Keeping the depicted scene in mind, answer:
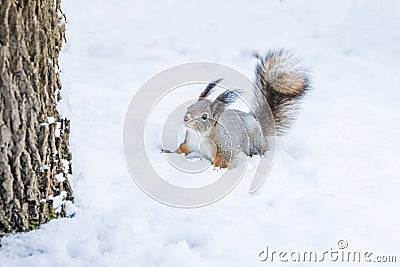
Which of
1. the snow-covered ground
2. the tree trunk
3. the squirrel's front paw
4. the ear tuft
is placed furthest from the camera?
the squirrel's front paw

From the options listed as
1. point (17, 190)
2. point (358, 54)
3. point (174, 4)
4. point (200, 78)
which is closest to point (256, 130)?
point (200, 78)

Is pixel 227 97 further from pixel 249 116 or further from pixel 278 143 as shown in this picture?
pixel 278 143

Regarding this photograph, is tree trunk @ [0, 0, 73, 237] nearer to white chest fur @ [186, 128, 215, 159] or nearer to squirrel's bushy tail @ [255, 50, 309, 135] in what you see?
white chest fur @ [186, 128, 215, 159]

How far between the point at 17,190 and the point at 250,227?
80cm

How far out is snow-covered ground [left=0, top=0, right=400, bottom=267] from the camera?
1669mm

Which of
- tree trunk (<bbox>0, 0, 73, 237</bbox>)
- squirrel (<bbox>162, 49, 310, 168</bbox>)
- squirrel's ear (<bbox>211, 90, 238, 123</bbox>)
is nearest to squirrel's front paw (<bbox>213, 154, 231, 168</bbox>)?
squirrel (<bbox>162, 49, 310, 168</bbox>)

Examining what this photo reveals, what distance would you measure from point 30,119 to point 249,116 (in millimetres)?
1242

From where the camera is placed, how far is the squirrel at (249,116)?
2271 mm

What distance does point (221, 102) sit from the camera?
2.23 meters

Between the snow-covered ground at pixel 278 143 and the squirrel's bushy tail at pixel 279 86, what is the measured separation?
0.15 metres

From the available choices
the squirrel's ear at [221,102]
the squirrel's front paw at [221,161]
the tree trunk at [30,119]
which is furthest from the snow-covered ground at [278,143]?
the squirrel's ear at [221,102]

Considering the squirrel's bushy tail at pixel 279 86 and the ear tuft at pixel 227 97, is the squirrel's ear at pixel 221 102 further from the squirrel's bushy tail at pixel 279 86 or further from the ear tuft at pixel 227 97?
the squirrel's bushy tail at pixel 279 86

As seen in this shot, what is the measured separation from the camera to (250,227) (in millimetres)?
1777

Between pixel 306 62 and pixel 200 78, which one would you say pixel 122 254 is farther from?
pixel 306 62
